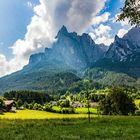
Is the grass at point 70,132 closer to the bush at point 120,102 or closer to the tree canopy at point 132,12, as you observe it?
the tree canopy at point 132,12

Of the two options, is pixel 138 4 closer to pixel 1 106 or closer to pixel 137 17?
pixel 137 17

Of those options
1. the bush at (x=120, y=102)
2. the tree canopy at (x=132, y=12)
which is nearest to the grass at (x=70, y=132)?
the tree canopy at (x=132, y=12)

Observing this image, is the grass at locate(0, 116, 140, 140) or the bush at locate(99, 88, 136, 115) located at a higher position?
the bush at locate(99, 88, 136, 115)

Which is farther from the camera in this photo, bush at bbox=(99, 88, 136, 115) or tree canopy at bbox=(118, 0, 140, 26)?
bush at bbox=(99, 88, 136, 115)

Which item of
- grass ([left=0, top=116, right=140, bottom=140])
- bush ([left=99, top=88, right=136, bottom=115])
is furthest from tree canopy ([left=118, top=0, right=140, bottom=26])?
bush ([left=99, top=88, right=136, bottom=115])

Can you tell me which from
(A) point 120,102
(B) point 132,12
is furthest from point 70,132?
(A) point 120,102

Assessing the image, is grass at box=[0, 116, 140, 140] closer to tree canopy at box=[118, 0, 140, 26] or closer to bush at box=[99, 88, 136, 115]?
tree canopy at box=[118, 0, 140, 26]

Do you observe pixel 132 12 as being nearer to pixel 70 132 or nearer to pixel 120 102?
pixel 70 132

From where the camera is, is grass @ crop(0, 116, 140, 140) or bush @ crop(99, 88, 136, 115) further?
bush @ crop(99, 88, 136, 115)

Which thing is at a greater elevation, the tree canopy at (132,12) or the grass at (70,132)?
the tree canopy at (132,12)

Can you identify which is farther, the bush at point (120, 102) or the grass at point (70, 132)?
the bush at point (120, 102)

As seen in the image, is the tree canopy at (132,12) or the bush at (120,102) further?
the bush at (120,102)

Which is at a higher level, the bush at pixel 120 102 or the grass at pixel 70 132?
the bush at pixel 120 102

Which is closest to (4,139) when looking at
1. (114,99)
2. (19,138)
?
(19,138)
